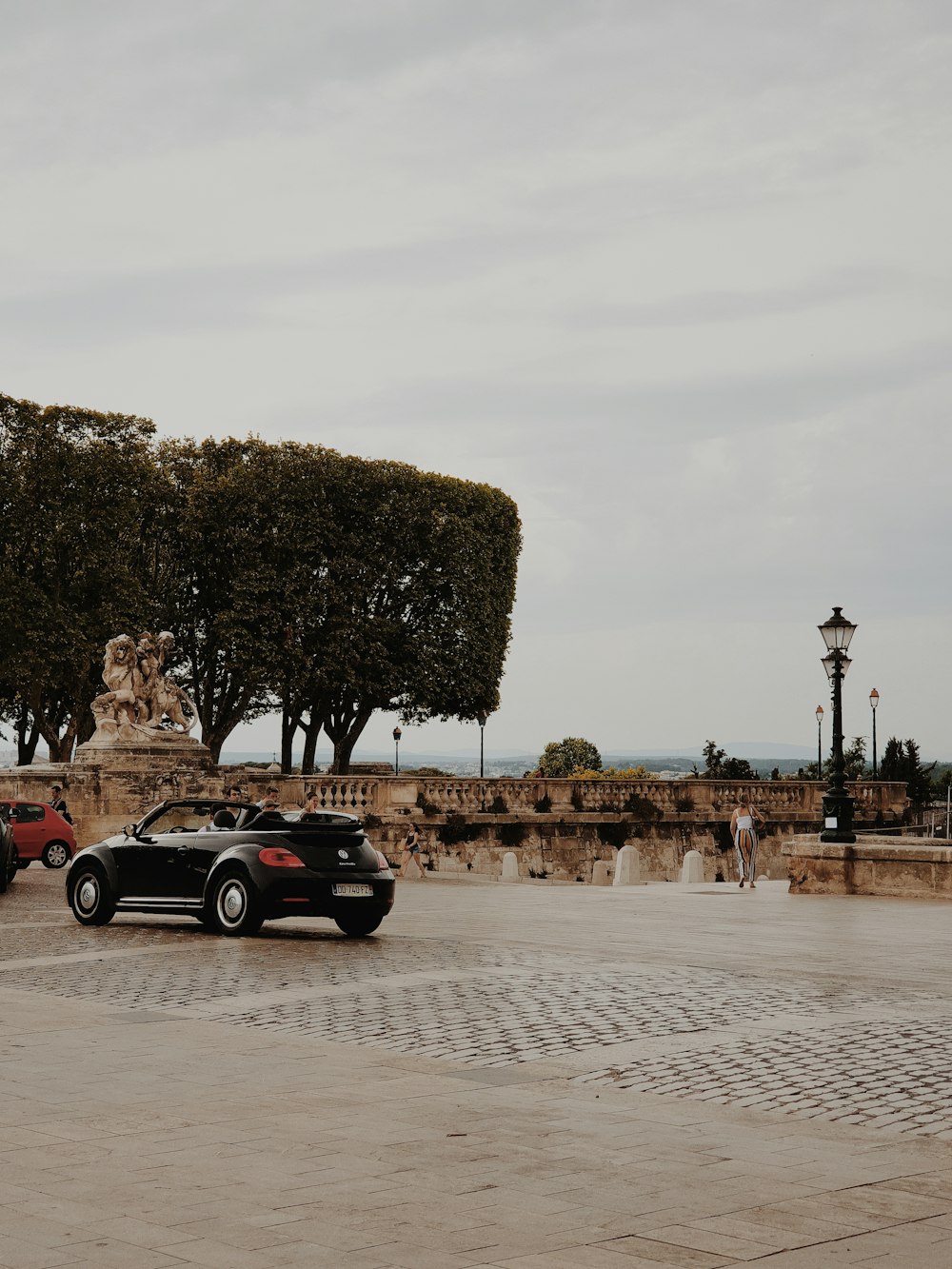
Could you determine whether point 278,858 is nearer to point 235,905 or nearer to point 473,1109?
point 235,905

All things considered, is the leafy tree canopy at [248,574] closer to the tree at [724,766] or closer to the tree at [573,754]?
the tree at [724,766]

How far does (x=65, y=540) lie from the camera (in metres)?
47.1

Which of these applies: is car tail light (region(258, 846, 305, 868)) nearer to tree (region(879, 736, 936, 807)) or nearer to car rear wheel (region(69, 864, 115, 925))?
car rear wheel (region(69, 864, 115, 925))

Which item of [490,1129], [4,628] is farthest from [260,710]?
[490,1129]

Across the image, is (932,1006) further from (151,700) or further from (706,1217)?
(151,700)

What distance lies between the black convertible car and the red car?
43.5 ft

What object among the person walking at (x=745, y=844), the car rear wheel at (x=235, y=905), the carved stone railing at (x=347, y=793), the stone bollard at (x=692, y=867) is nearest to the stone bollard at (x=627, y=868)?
the stone bollard at (x=692, y=867)

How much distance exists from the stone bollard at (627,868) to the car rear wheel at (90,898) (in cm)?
1441

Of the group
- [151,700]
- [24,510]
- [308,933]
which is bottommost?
[308,933]

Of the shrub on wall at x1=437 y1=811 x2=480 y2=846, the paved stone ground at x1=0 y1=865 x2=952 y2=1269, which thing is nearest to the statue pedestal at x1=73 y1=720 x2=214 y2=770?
the shrub on wall at x1=437 y1=811 x2=480 y2=846

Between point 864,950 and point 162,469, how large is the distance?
135 ft

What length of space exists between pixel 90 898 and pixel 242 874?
2457 mm

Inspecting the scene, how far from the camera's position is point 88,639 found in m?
46.8

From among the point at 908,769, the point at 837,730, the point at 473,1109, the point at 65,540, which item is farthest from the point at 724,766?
the point at 473,1109
